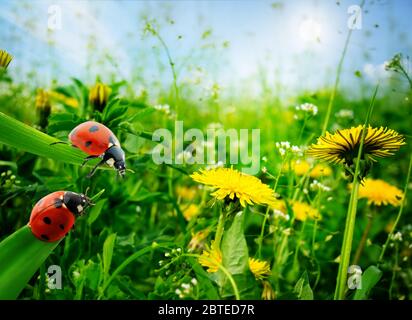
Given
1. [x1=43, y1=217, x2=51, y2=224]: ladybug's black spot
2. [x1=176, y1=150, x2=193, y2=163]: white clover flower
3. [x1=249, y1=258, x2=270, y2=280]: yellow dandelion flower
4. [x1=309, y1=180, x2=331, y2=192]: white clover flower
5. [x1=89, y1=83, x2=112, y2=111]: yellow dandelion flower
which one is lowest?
[x1=249, y1=258, x2=270, y2=280]: yellow dandelion flower

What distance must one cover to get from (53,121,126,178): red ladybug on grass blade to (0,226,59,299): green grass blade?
0.15 meters

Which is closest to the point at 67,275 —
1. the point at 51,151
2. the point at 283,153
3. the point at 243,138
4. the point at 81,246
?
the point at 81,246

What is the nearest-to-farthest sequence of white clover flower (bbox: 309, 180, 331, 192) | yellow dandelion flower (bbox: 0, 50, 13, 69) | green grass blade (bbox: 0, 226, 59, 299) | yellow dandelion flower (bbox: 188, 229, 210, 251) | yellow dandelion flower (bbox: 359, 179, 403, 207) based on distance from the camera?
green grass blade (bbox: 0, 226, 59, 299), yellow dandelion flower (bbox: 0, 50, 13, 69), yellow dandelion flower (bbox: 188, 229, 210, 251), white clover flower (bbox: 309, 180, 331, 192), yellow dandelion flower (bbox: 359, 179, 403, 207)

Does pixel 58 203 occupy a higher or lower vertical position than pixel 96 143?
lower

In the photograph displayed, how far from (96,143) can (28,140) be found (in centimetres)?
12

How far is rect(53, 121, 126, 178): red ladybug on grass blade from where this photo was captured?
83cm

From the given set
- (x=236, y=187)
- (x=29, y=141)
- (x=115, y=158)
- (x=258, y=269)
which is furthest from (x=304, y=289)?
(x=29, y=141)

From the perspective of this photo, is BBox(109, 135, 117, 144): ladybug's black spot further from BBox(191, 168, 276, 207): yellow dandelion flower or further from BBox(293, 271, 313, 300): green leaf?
BBox(293, 271, 313, 300): green leaf

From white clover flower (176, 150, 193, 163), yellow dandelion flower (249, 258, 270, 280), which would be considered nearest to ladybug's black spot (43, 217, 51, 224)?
yellow dandelion flower (249, 258, 270, 280)

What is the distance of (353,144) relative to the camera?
2.59ft

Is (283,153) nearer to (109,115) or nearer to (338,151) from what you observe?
(338,151)

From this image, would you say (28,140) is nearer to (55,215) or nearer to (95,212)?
(55,215)
